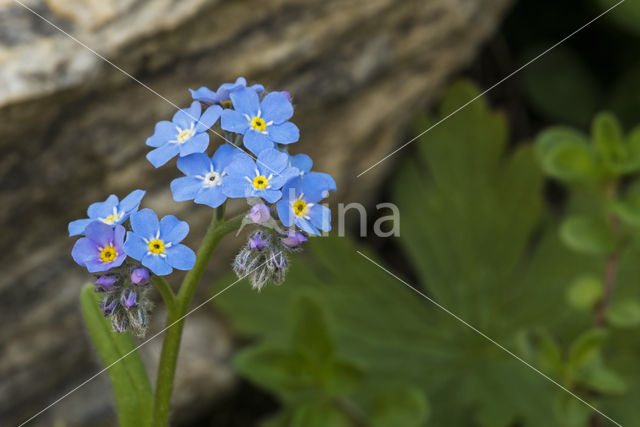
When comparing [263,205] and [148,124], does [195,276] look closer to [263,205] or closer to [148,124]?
[263,205]

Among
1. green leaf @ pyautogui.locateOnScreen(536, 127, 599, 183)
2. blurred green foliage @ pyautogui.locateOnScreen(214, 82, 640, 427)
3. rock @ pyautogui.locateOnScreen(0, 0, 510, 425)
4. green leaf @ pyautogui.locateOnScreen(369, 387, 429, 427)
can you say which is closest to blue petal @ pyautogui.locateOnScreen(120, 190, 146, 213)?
rock @ pyautogui.locateOnScreen(0, 0, 510, 425)

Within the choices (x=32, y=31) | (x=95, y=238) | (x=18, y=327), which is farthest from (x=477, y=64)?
(x=95, y=238)

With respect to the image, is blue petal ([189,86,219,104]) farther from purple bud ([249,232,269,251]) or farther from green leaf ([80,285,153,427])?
green leaf ([80,285,153,427])

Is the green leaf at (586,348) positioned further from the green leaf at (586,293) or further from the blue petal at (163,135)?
the blue petal at (163,135)

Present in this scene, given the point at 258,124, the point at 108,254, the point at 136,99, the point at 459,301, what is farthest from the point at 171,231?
the point at 459,301

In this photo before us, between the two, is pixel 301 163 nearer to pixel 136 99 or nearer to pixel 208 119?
pixel 208 119
